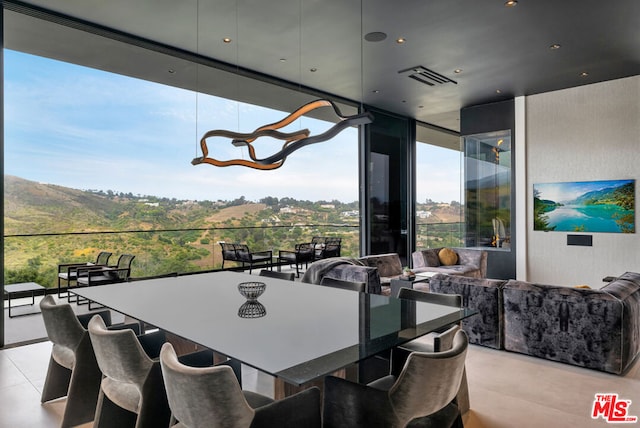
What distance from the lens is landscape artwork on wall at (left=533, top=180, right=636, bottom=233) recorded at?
629cm

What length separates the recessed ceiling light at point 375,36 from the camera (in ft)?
15.3

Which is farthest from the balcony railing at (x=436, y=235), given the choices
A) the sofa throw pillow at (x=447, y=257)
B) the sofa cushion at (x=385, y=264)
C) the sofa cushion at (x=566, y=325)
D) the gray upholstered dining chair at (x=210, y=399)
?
the gray upholstered dining chair at (x=210, y=399)

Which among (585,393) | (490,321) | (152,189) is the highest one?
(152,189)

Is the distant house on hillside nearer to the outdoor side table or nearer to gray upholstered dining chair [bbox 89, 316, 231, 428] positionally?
the outdoor side table

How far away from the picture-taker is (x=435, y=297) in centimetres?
294

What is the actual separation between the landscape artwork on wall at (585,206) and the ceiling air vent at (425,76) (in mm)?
2538

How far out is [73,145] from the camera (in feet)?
20.0

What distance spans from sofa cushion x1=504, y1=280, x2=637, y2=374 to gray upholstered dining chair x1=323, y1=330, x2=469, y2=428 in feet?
7.63

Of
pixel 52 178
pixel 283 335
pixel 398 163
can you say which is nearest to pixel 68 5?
pixel 52 178

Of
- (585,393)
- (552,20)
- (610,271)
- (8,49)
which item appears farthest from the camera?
(610,271)

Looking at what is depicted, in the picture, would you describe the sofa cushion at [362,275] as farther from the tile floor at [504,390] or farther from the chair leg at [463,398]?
the chair leg at [463,398]

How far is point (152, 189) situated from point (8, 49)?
273cm

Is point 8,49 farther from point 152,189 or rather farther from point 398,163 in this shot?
point 398,163

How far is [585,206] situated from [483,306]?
3.92 m
